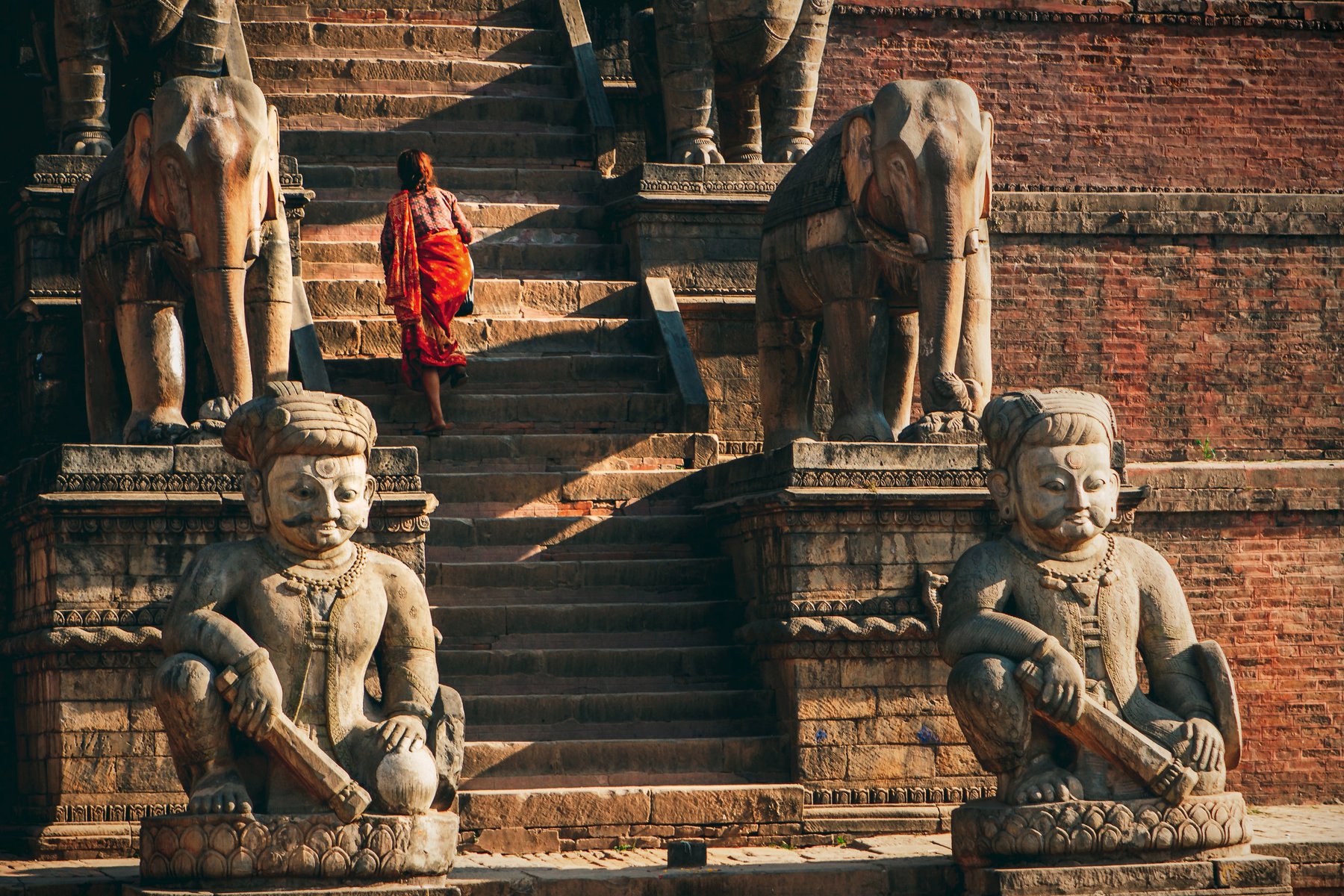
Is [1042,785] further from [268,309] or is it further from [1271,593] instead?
[1271,593]

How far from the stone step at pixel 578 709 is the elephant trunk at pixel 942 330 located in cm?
189

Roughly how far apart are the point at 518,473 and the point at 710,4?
3676mm

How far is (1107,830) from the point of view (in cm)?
740

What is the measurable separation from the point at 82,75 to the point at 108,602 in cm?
403

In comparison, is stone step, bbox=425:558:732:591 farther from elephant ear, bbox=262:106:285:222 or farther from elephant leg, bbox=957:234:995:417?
elephant ear, bbox=262:106:285:222

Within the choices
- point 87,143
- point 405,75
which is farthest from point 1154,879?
point 405,75

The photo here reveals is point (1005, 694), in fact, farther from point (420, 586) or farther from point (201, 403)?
point (201, 403)

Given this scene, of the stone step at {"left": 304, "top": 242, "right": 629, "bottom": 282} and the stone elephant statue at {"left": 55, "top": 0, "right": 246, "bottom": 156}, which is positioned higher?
the stone elephant statue at {"left": 55, "top": 0, "right": 246, "bottom": 156}

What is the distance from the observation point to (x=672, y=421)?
37.7 feet

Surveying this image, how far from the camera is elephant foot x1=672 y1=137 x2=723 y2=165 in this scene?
1280cm

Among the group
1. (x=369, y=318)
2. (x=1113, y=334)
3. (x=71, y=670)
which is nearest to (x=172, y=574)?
(x=71, y=670)

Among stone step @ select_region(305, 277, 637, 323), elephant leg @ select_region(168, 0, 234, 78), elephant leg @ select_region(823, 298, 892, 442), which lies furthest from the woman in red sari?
elephant leg @ select_region(823, 298, 892, 442)

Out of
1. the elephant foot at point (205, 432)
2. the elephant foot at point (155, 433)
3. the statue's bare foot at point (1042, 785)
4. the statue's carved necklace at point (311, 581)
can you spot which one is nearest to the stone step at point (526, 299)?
the elephant foot at point (155, 433)

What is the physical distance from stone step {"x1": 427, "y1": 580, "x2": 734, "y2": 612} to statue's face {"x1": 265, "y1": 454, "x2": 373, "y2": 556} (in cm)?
258
